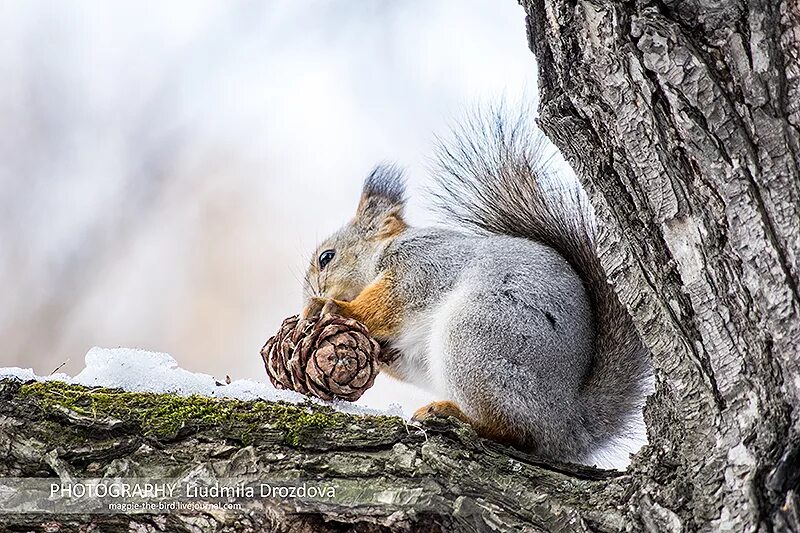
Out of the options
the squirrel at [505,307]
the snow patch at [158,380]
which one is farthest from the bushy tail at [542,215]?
the snow patch at [158,380]

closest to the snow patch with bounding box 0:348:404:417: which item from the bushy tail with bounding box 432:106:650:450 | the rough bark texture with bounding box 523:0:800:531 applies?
the bushy tail with bounding box 432:106:650:450

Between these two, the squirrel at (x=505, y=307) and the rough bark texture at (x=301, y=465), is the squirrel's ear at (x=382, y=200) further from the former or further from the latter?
the rough bark texture at (x=301, y=465)

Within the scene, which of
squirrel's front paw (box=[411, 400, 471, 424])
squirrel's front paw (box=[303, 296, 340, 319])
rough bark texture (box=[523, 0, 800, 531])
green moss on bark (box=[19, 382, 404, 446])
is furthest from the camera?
squirrel's front paw (box=[303, 296, 340, 319])

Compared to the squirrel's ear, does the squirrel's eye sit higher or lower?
lower

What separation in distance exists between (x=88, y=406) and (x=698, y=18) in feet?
3.20

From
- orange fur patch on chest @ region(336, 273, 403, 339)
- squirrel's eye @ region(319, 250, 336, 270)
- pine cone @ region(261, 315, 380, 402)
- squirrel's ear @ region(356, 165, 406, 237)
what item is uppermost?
squirrel's ear @ region(356, 165, 406, 237)

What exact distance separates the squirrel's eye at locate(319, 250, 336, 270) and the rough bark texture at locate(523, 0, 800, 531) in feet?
3.59

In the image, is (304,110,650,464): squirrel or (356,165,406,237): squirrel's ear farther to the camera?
(356,165,406,237): squirrel's ear

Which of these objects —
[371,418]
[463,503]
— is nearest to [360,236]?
[371,418]

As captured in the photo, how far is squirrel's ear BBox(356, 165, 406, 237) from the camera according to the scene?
2066mm

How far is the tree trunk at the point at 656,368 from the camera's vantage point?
0.88m

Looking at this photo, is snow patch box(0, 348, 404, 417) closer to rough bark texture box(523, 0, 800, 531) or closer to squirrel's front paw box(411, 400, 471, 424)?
squirrel's front paw box(411, 400, 471, 424)

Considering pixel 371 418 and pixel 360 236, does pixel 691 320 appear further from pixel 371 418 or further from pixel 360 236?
pixel 360 236

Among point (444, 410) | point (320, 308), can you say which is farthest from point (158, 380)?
point (444, 410)
